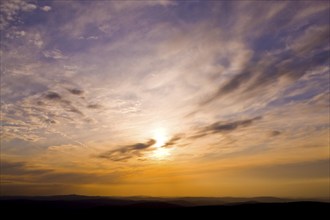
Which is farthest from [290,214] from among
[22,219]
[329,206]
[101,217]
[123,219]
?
[22,219]

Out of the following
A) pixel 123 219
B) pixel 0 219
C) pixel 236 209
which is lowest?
pixel 0 219

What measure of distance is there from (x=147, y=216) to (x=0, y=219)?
250 feet

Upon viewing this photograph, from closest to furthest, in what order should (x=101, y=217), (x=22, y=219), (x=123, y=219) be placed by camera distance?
(x=123, y=219), (x=101, y=217), (x=22, y=219)

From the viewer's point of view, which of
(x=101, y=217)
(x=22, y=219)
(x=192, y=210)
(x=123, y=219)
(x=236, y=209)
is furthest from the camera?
(x=22, y=219)

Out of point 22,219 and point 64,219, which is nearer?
point 64,219

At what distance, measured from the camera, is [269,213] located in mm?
66625

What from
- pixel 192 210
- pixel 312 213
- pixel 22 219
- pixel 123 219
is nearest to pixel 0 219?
pixel 22 219

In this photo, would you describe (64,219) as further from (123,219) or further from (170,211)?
(170,211)

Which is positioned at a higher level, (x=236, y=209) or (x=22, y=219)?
(x=236, y=209)

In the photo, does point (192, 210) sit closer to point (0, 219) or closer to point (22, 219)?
point (22, 219)

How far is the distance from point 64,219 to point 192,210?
160 feet

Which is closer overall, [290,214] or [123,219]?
[290,214]

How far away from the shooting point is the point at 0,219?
401 feet

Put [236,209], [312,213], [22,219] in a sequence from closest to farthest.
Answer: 1. [312,213]
2. [236,209]
3. [22,219]
